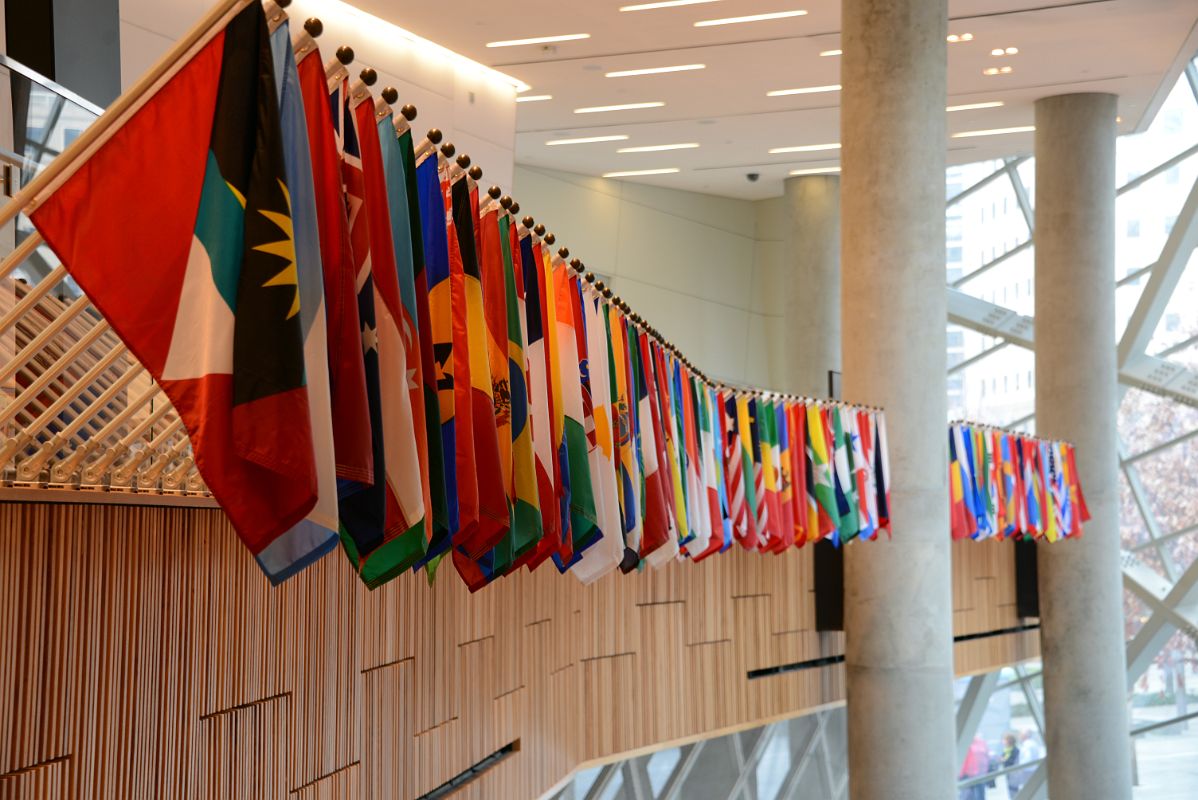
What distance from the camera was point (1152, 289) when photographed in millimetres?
18141

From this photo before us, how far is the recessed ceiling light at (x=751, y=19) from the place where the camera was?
13.2 meters

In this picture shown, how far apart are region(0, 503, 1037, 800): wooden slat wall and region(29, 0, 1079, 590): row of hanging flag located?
1.96 feet

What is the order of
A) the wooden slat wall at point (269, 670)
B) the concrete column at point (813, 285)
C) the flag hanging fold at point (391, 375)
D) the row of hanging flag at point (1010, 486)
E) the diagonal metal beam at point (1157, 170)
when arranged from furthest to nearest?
1. the concrete column at point (813, 285)
2. the diagonal metal beam at point (1157, 170)
3. the row of hanging flag at point (1010, 486)
4. the wooden slat wall at point (269, 670)
5. the flag hanging fold at point (391, 375)

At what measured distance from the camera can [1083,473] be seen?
48.5ft

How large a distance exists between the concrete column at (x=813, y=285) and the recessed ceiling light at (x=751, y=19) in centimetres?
686

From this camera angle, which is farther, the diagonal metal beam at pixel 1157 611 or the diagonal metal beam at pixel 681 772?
the diagonal metal beam at pixel 1157 611

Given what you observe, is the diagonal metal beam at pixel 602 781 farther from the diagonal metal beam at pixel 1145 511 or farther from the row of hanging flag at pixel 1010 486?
the diagonal metal beam at pixel 1145 511

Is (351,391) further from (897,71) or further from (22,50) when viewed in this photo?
(897,71)

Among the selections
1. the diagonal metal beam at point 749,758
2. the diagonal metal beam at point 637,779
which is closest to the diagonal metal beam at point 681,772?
the diagonal metal beam at point 637,779

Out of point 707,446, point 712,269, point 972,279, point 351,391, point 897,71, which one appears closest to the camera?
point 351,391

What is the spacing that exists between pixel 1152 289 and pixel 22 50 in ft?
51.7

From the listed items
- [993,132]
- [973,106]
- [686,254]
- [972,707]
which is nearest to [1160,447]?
[993,132]

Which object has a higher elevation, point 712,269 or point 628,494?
point 712,269

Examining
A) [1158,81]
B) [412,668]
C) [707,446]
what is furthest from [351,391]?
[1158,81]
